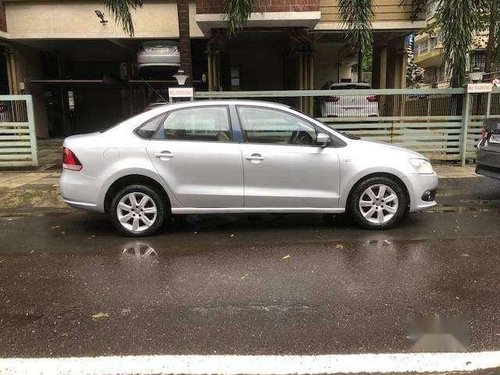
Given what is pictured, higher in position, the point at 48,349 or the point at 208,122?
the point at 208,122

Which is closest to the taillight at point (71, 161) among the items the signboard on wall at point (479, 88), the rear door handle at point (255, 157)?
the rear door handle at point (255, 157)

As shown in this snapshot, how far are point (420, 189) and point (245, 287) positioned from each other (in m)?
2.89

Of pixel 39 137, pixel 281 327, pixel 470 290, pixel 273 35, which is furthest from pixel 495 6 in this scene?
pixel 39 137

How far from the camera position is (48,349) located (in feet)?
11.8

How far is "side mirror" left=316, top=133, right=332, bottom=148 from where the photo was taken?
20.5 feet

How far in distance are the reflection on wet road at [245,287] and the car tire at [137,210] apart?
0.16 m

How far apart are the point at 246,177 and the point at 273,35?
10871 mm

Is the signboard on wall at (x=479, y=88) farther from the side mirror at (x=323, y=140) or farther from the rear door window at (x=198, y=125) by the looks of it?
the rear door window at (x=198, y=125)

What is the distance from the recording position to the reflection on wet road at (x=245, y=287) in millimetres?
3717

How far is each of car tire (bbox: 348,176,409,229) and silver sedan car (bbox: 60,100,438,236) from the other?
0.04 ft

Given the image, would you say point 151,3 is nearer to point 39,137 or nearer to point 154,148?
point 39,137

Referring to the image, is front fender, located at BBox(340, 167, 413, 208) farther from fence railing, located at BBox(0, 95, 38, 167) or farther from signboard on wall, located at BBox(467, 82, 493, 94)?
fence railing, located at BBox(0, 95, 38, 167)

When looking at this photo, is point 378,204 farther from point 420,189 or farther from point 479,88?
point 479,88

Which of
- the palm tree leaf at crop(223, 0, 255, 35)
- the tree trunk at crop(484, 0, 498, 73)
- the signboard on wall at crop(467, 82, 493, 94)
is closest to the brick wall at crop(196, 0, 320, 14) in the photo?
the palm tree leaf at crop(223, 0, 255, 35)
